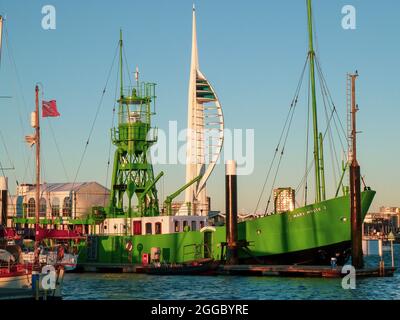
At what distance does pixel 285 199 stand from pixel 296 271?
49.3ft

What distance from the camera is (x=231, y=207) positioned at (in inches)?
2216

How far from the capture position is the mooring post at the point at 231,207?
56.3 meters

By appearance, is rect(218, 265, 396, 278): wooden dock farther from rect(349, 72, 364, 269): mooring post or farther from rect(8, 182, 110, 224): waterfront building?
rect(8, 182, 110, 224): waterfront building

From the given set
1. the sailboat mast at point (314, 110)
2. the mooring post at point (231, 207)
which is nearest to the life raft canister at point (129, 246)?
the mooring post at point (231, 207)

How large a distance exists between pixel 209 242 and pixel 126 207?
12.0 metres

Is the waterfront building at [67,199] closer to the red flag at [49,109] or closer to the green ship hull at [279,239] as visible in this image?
the green ship hull at [279,239]

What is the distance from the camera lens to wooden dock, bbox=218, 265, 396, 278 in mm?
50000

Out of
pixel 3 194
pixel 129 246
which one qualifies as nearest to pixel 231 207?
pixel 129 246

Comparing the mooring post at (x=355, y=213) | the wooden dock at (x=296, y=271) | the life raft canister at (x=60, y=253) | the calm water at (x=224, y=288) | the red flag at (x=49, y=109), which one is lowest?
the calm water at (x=224, y=288)

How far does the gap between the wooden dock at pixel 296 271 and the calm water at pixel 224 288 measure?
2.76 ft

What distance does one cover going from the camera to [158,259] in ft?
200

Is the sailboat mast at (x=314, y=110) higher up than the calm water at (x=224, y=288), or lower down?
higher up

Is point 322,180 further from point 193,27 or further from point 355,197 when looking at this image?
point 193,27
